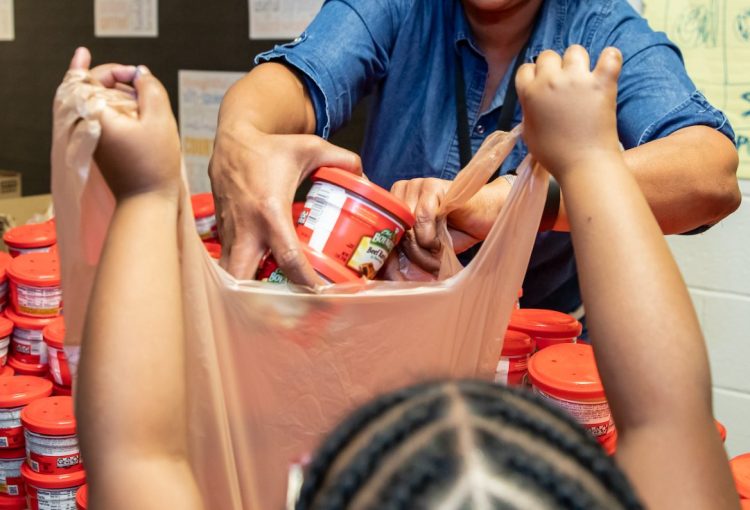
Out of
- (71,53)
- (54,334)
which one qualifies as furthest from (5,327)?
(71,53)

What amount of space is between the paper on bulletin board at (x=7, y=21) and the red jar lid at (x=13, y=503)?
9.37 feet

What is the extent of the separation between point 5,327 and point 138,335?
85cm

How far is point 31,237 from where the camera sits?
150 cm

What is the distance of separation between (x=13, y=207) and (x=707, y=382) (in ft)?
7.21

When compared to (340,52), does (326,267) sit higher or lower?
lower

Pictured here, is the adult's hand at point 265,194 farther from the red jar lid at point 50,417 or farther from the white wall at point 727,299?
the white wall at point 727,299

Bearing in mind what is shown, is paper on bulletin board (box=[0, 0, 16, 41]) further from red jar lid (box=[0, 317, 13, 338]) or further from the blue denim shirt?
the blue denim shirt

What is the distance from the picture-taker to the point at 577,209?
661 mm

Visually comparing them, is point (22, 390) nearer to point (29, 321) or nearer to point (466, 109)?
point (29, 321)

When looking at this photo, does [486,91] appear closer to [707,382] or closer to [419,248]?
[419,248]

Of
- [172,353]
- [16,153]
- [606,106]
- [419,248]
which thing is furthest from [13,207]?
[606,106]

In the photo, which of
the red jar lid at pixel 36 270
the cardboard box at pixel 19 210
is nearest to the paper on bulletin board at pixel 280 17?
the cardboard box at pixel 19 210

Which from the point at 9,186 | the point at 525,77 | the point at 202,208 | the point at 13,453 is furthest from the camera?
the point at 9,186

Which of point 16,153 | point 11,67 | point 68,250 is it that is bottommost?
point 16,153
